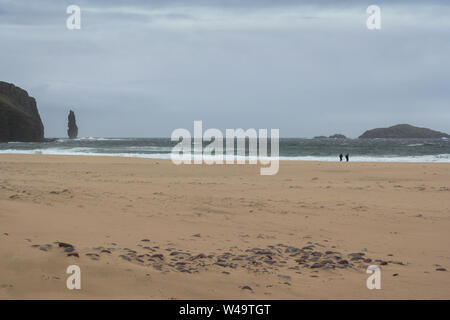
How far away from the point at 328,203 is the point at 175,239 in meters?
5.36

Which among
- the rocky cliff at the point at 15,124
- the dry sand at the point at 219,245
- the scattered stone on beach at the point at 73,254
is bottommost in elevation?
the dry sand at the point at 219,245

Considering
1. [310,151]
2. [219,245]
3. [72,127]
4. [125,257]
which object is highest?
[72,127]

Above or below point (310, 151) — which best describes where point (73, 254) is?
below

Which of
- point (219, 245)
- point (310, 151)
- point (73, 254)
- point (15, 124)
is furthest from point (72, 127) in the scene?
point (73, 254)

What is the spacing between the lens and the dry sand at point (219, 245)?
157 inches

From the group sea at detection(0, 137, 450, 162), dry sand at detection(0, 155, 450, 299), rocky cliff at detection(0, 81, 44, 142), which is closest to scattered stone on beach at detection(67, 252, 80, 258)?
dry sand at detection(0, 155, 450, 299)

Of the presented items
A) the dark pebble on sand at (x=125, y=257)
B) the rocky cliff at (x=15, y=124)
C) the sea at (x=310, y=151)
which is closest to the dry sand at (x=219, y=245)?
the dark pebble on sand at (x=125, y=257)

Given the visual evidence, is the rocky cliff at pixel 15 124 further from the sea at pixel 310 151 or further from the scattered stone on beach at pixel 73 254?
the scattered stone on beach at pixel 73 254

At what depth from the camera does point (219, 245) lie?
5926 millimetres

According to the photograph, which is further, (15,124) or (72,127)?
(72,127)

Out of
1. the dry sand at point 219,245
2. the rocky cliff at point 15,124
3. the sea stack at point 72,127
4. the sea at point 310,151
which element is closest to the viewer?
the dry sand at point 219,245

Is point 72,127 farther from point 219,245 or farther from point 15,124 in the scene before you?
point 219,245

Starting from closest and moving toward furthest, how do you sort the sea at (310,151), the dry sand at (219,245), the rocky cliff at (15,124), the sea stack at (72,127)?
the dry sand at (219,245) < the sea at (310,151) < the rocky cliff at (15,124) < the sea stack at (72,127)
